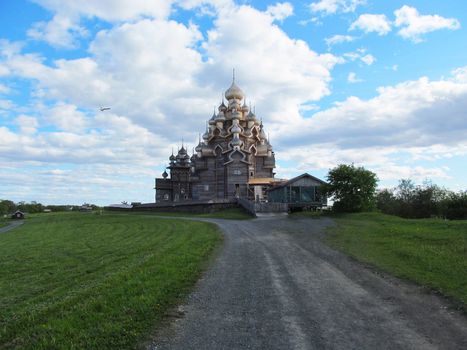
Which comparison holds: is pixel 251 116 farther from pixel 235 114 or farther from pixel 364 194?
pixel 364 194

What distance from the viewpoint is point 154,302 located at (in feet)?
30.0

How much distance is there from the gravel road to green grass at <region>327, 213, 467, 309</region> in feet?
3.01

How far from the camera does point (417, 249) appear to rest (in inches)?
632

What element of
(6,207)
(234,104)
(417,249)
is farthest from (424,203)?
(6,207)

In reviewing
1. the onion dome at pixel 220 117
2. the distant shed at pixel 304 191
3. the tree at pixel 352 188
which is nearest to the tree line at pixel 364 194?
the tree at pixel 352 188

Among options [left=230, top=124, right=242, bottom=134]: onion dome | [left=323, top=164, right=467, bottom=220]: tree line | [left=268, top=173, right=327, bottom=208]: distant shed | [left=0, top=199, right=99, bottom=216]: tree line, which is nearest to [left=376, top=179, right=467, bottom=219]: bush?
[left=323, top=164, right=467, bottom=220]: tree line

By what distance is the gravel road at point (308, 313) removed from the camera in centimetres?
703

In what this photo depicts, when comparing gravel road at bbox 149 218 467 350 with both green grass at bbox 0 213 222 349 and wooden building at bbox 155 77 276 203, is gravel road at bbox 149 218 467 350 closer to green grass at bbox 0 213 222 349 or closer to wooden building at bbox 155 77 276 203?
green grass at bbox 0 213 222 349

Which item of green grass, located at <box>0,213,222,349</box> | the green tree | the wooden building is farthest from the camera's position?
the green tree

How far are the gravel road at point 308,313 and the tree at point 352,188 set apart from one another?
21.8 metres

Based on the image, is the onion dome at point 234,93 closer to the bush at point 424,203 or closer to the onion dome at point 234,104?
the onion dome at point 234,104

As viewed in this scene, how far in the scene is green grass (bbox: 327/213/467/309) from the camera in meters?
11.4

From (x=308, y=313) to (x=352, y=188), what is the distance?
91.5ft

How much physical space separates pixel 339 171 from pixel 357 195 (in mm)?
2727
